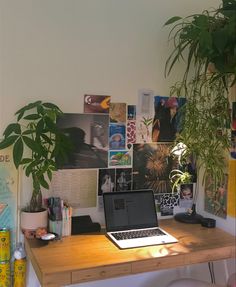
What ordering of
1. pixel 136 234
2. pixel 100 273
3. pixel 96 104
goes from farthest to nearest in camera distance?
pixel 96 104 < pixel 136 234 < pixel 100 273

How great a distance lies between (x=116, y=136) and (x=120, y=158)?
15 centimetres

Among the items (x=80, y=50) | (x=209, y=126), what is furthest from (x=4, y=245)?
(x=209, y=126)

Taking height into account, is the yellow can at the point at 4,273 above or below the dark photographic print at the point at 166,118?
below

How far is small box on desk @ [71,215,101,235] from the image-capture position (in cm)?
207

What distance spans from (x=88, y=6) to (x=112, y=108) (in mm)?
636

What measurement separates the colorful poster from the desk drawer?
22.7 inches

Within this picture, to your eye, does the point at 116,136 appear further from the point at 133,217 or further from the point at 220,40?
the point at 220,40

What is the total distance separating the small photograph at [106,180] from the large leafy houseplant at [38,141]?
35 cm

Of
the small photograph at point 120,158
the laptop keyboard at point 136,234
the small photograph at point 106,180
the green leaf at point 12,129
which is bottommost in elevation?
the laptop keyboard at point 136,234

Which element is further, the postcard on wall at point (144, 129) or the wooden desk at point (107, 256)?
the postcard on wall at point (144, 129)

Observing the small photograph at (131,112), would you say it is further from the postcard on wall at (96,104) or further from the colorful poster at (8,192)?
the colorful poster at (8,192)

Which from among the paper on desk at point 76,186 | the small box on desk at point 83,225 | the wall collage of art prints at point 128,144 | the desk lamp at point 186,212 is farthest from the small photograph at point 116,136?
the small box on desk at point 83,225

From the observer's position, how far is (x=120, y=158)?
2.26 metres

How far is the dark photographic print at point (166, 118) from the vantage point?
7.68ft
